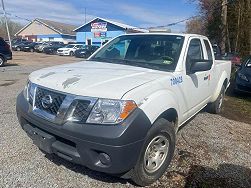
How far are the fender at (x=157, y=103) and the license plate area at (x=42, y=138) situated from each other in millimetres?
1084

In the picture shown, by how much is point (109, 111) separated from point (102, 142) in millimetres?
315

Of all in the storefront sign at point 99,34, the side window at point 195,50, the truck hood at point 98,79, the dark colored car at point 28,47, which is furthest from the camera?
the storefront sign at point 99,34

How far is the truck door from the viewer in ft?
13.1

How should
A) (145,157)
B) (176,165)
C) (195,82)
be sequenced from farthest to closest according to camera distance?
(195,82), (176,165), (145,157)

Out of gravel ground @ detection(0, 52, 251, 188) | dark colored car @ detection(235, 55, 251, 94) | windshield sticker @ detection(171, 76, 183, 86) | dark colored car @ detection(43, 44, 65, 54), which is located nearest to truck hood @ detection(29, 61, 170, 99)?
windshield sticker @ detection(171, 76, 183, 86)

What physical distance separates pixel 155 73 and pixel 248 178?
189 centimetres

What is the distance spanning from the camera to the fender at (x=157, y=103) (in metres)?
2.85

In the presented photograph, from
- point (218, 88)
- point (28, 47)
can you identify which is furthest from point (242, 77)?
point (28, 47)

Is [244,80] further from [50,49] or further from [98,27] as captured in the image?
[98,27]

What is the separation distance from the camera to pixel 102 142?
258 centimetres

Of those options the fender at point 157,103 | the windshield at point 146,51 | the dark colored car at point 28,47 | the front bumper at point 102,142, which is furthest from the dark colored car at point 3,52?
the dark colored car at point 28,47

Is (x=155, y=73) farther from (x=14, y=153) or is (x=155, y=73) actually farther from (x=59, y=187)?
(x=14, y=153)

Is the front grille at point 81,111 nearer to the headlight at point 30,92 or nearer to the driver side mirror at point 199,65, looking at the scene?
the headlight at point 30,92

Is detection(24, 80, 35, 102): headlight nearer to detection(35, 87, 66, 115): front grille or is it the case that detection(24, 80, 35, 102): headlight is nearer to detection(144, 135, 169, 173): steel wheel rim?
detection(35, 87, 66, 115): front grille
